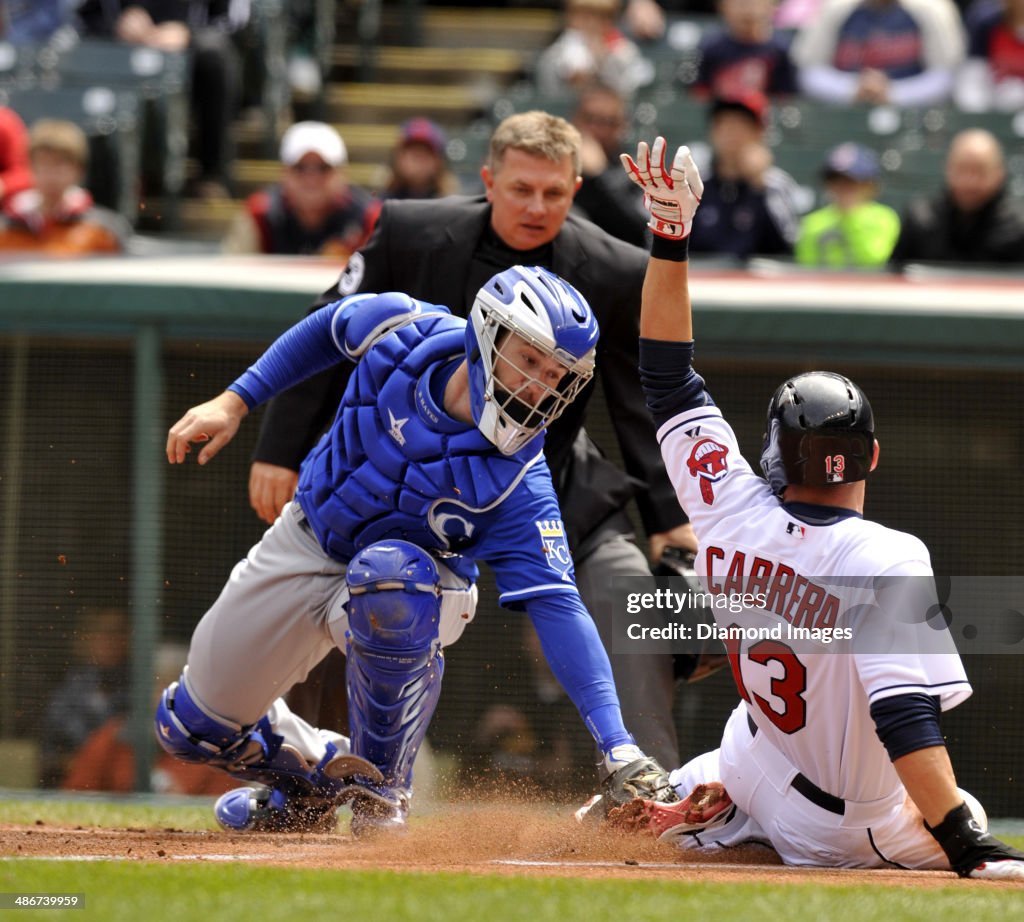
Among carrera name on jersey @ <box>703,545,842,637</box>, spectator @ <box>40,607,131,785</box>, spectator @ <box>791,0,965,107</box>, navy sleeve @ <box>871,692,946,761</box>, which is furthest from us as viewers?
spectator @ <box>791,0,965,107</box>

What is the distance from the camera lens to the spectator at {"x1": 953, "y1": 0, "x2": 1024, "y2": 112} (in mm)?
9414

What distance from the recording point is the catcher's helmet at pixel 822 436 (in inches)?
148

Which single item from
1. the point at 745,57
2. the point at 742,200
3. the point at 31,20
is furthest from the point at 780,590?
the point at 31,20

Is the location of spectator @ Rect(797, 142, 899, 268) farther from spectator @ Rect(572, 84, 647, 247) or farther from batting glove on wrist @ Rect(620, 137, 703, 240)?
batting glove on wrist @ Rect(620, 137, 703, 240)

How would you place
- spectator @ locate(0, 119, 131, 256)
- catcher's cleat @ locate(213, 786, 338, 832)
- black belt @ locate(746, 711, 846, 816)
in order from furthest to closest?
spectator @ locate(0, 119, 131, 256) < catcher's cleat @ locate(213, 786, 338, 832) < black belt @ locate(746, 711, 846, 816)

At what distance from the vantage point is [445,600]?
4.39m

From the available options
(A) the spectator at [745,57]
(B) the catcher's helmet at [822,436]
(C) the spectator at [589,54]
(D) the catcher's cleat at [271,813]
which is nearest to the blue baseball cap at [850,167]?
(A) the spectator at [745,57]

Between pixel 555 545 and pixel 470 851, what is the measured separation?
31.9 inches

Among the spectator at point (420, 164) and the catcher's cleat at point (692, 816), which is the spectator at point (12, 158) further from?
the catcher's cleat at point (692, 816)

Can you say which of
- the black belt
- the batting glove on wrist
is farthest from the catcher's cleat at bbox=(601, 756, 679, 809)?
the batting glove on wrist

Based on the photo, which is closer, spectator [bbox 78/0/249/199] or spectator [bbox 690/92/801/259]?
spectator [bbox 690/92/801/259]

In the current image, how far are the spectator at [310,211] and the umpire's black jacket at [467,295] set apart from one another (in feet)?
8.87

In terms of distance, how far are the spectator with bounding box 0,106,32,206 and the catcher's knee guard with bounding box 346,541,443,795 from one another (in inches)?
187

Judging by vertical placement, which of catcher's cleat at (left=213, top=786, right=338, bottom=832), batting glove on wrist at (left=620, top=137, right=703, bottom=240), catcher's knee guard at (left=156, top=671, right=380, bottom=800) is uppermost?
batting glove on wrist at (left=620, top=137, right=703, bottom=240)
